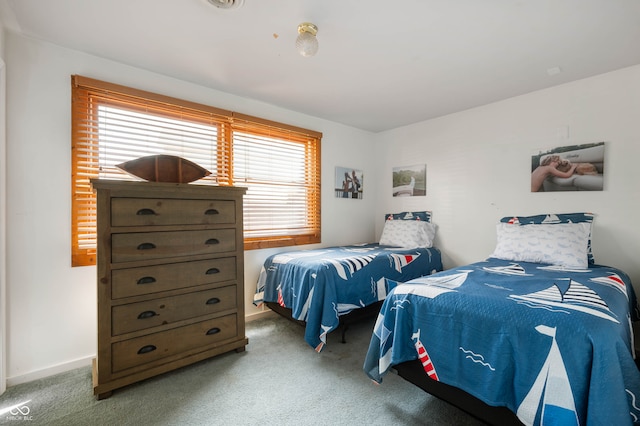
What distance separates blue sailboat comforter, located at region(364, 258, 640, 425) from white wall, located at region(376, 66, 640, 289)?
82 centimetres

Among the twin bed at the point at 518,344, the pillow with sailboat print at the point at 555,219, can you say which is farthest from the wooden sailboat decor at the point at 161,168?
the pillow with sailboat print at the point at 555,219

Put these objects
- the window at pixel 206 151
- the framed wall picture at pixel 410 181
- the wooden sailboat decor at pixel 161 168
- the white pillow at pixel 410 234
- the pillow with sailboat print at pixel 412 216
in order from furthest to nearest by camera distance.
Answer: the framed wall picture at pixel 410 181 → the pillow with sailboat print at pixel 412 216 → the white pillow at pixel 410 234 → the window at pixel 206 151 → the wooden sailboat decor at pixel 161 168

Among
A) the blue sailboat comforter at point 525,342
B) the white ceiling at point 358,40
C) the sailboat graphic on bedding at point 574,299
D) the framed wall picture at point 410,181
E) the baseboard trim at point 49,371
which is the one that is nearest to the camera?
the blue sailboat comforter at point 525,342

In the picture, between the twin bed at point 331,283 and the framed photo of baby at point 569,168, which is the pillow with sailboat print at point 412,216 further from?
the framed photo of baby at point 569,168

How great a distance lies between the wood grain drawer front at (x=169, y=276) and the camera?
5.82 feet

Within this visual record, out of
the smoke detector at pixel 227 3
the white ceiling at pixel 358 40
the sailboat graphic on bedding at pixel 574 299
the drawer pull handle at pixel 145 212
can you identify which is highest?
the white ceiling at pixel 358 40

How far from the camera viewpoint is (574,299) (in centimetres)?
138

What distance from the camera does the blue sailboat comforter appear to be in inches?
41.1

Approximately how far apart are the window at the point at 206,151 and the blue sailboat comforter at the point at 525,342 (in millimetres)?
1797

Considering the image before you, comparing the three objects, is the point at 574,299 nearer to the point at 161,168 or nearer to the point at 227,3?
the point at 227,3

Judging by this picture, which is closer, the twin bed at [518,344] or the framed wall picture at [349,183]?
the twin bed at [518,344]

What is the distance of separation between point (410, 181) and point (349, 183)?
0.81 meters

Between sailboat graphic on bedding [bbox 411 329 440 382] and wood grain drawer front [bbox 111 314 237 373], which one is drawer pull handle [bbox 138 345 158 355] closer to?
wood grain drawer front [bbox 111 314 237 373]

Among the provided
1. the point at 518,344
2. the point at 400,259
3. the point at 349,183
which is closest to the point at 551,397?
the point at 518,344
